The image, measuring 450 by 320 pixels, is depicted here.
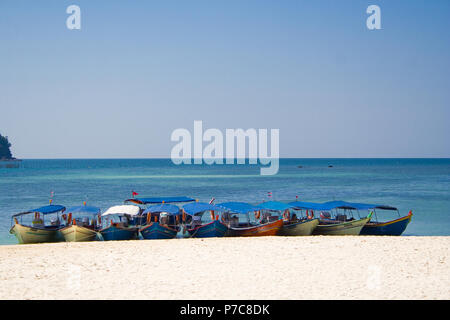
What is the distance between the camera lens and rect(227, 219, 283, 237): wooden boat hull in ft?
63.9

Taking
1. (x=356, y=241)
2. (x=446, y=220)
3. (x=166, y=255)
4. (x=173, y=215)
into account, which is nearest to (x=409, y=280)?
(x=356, y=241)

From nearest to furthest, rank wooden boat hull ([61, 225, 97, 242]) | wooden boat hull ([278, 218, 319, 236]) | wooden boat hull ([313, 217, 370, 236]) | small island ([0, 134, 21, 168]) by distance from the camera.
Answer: wooden boat hull ([61, 225, 97, 242])
wooden boat hull ([278, 218, 319, 236])
wooden boat hull ([313, 217, 370, 236])
small island ([0, 134, 21, 168])

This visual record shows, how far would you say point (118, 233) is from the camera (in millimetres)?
19406

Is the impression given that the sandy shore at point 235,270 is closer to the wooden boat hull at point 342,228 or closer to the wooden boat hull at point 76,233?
the wooden boat hull at point 76,233

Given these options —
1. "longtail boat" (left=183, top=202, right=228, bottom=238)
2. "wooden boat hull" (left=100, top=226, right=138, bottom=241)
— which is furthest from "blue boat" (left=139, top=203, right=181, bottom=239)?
"longtail boat" (left=183, top=202, right=228, bottom=238)

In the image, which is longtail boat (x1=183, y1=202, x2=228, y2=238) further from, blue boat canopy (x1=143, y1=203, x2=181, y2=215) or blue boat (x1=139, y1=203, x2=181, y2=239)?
blue boat (x1=139, y1=203, x2=181, y2=239)

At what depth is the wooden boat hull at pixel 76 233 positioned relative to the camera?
1908 cm

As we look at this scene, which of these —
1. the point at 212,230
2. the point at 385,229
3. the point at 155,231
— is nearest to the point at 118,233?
the point at 155,231

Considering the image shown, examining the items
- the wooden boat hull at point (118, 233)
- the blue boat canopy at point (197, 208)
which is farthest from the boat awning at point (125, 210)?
the blue boat canopy at point (197, 208)

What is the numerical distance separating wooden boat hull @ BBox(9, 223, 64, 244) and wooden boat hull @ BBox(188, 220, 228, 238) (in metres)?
6.37
